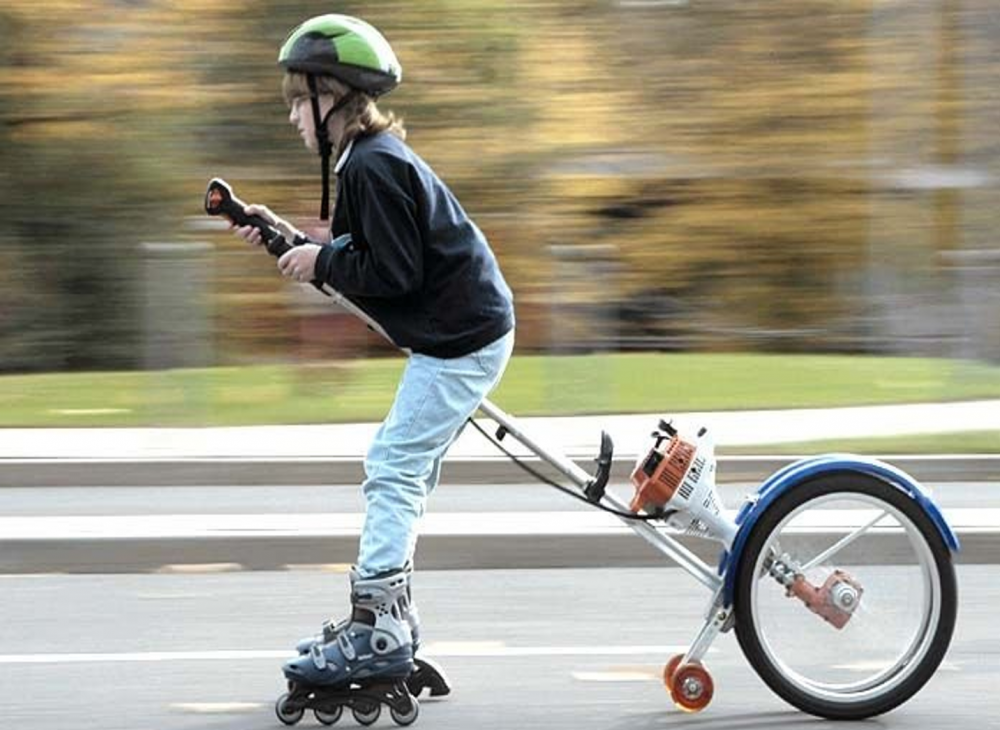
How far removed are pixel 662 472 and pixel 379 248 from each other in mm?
945

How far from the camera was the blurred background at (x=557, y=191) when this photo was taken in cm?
1380

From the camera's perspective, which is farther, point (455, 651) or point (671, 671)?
point (455, 651)

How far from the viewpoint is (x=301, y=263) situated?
18.1ft

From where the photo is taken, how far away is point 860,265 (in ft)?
56.0

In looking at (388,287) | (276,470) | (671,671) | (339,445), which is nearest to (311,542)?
(276,470)

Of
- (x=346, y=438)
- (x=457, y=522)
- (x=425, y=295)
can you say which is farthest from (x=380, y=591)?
(x=346, y=438)

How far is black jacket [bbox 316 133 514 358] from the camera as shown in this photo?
543cm

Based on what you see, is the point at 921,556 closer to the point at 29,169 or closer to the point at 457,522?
the point at 457,522

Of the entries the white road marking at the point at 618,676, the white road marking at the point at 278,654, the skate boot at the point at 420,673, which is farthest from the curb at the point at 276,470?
the skate boot at the point at 420,673

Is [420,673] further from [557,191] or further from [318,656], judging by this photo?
[557,191]

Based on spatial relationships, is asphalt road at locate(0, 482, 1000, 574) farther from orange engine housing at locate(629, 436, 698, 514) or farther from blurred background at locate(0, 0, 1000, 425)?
blurred background at locate(0, 0, 1000, 425)

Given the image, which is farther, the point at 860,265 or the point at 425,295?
the point at 860,265

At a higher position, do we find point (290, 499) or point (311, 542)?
point (311, 542)

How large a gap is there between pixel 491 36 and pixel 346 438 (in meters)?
5.27
